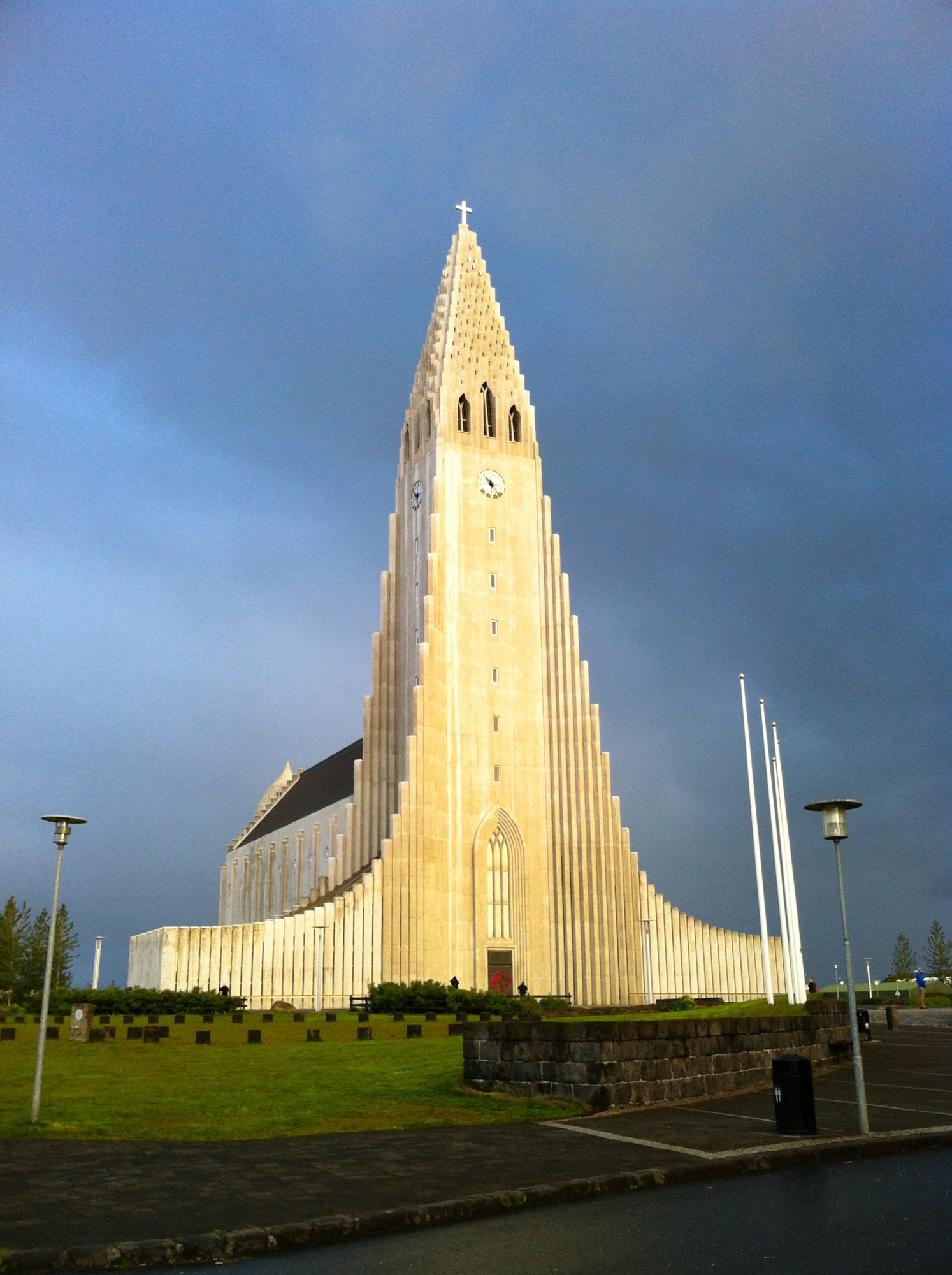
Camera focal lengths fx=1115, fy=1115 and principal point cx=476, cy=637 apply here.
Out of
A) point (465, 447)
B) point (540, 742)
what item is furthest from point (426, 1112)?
point (465, 447)

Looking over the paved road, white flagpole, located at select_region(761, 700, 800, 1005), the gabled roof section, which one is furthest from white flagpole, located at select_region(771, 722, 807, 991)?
the gabled roof section

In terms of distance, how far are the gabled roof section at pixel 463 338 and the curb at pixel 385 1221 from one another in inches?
2190

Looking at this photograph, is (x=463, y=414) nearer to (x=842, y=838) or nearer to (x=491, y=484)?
(x=491, y=484)

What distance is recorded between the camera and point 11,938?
6788 cm

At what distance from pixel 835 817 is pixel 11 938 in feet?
211

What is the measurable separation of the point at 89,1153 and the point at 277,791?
92.4 metres

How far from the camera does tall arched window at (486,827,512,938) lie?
58.6 metres

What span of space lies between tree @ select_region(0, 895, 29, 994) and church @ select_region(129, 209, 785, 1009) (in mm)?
10960

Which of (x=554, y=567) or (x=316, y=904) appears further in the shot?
(x=554, y=567)

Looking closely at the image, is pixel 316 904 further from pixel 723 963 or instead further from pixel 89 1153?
pixel 89 1153

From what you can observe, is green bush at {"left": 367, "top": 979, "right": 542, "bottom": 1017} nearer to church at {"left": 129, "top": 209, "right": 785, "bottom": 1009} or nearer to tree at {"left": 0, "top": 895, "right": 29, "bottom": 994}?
church at {"left": 129, "top": 209, "right": 785, "bottom": 1009}

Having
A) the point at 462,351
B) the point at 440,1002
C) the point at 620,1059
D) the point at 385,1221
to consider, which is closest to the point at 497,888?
the point at 440,1002

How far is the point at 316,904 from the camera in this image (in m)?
56.9

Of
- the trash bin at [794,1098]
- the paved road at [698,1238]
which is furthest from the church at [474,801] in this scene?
the paved road at [698,1238]
